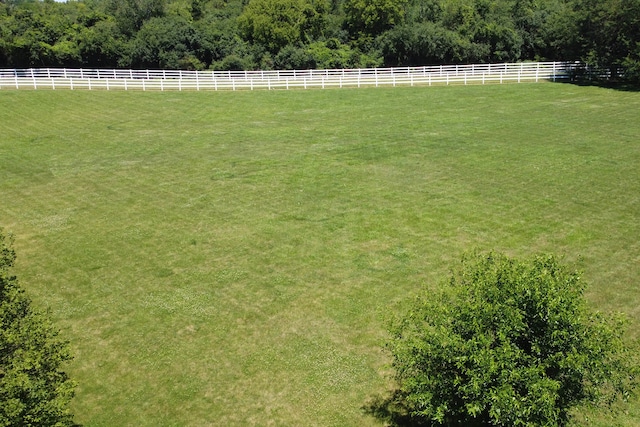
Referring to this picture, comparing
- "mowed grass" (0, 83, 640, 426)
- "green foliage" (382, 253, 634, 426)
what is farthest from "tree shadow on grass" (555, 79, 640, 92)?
"green foliage" (382, 253, 634, 426)

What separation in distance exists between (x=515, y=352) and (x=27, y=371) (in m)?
8.18

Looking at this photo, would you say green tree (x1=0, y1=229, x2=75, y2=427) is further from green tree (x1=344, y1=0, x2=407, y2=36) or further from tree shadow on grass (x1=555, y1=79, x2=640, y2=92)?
green tree (x1=344, y1=0, x2=407, y2=36)

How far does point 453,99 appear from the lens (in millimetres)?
40156

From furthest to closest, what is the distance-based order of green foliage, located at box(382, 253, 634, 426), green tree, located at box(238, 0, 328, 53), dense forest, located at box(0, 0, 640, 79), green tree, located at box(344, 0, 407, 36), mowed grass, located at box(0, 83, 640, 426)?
green tree, located at box(344, 0, 407, 36), green tree, located at box(238, 0, 328, 53), dense forest, located at box(0, 0, 640, 79), mowed grass, located at box(0, 83, 640, 426), green foliage, located at box(382, 253, 634, 426)

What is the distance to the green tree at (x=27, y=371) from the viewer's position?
859 centimetres

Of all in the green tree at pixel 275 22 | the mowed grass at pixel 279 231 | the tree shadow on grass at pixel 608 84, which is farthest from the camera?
the green tree at pixel 275 22

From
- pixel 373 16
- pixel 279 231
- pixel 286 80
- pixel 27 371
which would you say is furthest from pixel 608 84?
pixel 27 371

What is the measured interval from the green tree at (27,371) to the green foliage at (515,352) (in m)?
5.81

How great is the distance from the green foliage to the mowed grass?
64.0 inches

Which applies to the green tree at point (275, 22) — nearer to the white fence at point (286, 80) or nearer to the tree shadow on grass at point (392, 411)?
the white fence at point (286, 80)

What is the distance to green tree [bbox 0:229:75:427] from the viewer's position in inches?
338

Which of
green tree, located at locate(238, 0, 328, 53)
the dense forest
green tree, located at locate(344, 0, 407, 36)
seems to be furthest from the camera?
green tree, located at locate(344, 0, 407, 36)

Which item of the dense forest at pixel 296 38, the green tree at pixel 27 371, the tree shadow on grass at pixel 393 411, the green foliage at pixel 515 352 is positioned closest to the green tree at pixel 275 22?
the dense forest at pixel 296 38

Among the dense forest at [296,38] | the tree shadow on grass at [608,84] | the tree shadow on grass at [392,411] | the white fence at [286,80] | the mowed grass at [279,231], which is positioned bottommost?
the tree shadow on grass at [392,411]
